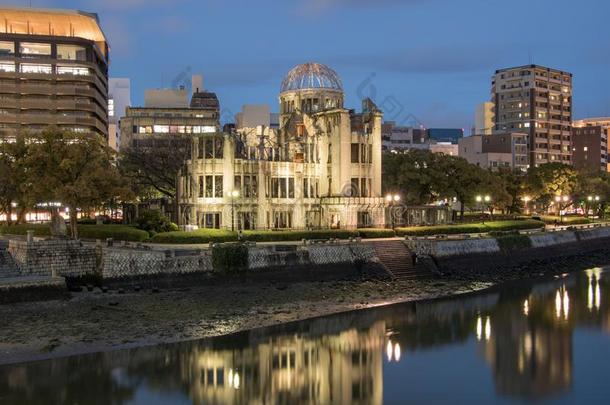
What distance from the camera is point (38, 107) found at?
403 ft

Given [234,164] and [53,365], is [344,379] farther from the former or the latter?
[234,164]

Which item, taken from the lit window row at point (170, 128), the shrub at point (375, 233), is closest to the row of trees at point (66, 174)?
the shrub at point (375, 233)

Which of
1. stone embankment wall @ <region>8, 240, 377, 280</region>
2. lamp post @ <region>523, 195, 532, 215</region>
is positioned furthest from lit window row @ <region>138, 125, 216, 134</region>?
stone embankment wall @ <region>8, 240, 377, 280</region>

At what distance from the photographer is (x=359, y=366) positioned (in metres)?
35.6

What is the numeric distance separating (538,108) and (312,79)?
11357cm

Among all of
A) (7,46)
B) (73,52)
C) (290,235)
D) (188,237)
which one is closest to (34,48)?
(7,46)

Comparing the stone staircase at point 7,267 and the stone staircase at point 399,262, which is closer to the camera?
the stone staircase at point 7,267

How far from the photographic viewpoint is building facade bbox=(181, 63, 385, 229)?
70.5m

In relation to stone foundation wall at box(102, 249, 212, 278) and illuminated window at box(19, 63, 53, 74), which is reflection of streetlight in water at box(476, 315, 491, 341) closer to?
stone foundation wall at box(102, 249, 212, 278)

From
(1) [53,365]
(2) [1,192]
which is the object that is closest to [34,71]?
(2) [1,192]

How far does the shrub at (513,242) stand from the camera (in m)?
75.6

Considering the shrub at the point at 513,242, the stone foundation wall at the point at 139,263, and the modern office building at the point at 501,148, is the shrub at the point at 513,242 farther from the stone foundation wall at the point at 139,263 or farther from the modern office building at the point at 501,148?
the modern office building at the point at 501,148

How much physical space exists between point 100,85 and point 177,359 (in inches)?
4438

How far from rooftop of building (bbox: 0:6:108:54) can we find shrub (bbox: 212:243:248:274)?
96.0 metres
